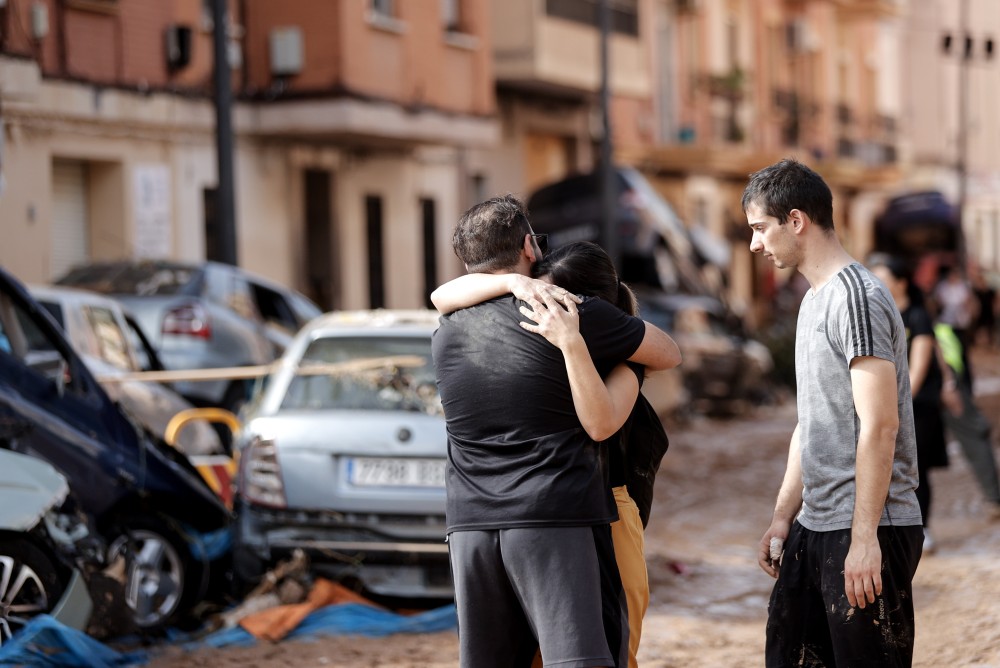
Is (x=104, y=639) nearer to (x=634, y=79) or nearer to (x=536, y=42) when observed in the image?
(x=536, y=42)

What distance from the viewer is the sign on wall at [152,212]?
20.9 m

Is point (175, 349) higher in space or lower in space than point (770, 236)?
lower

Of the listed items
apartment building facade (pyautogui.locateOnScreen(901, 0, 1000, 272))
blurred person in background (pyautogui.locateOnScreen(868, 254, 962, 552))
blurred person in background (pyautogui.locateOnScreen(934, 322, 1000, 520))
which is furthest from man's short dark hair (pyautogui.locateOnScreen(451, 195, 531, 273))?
apartment building facade (pyautogui.locateOnScreen(901, 0, 1000, 272))

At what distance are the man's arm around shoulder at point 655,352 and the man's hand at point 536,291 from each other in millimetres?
201

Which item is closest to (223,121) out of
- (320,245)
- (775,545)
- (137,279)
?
(137,279)

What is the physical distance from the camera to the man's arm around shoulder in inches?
178

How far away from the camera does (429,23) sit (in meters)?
25.4

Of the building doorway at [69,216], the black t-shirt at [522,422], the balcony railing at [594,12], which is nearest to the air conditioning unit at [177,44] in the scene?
the building doorway at [69,216]

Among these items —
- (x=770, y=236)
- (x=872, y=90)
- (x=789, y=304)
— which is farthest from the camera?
(x=872, y=90)

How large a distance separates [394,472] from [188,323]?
6.04 meters

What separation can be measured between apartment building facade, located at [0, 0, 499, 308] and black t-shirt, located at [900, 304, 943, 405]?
965 centimetres

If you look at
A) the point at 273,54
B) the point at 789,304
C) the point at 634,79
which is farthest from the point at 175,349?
the point at 789,304

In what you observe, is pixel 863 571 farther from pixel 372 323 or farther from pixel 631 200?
pixel 631 200

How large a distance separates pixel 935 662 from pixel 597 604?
10.8 feet
